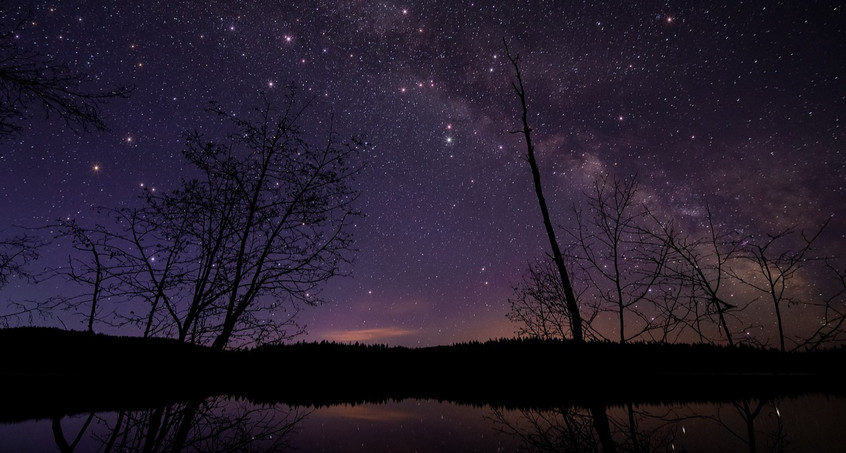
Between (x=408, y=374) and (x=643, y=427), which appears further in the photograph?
(x=408, y=374)

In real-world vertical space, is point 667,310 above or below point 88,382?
above

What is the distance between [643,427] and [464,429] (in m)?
2.81

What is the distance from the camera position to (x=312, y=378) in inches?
657

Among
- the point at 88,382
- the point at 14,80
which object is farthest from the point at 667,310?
the point at 88,382

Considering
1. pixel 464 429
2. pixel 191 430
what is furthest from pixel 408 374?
pixel 191 430

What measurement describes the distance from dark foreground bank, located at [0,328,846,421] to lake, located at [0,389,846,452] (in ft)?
3.91

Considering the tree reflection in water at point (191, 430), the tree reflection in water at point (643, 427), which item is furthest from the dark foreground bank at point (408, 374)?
the tree reflection in water at point (191, 430)

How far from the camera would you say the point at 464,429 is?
6.21 meters

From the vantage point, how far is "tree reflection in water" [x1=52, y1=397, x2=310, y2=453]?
4.26 meters

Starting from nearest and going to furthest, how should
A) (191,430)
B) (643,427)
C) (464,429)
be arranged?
(643,427) < (191,430) < (464,429)

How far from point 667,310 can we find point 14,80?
899 centimetres

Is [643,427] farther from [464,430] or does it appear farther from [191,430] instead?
[191,430]

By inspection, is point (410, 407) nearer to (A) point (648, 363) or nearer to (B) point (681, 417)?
(B) point (681, 417)

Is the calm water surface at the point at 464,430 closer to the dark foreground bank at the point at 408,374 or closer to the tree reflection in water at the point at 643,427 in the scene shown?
the tree reflection in water at the point at 643,427
